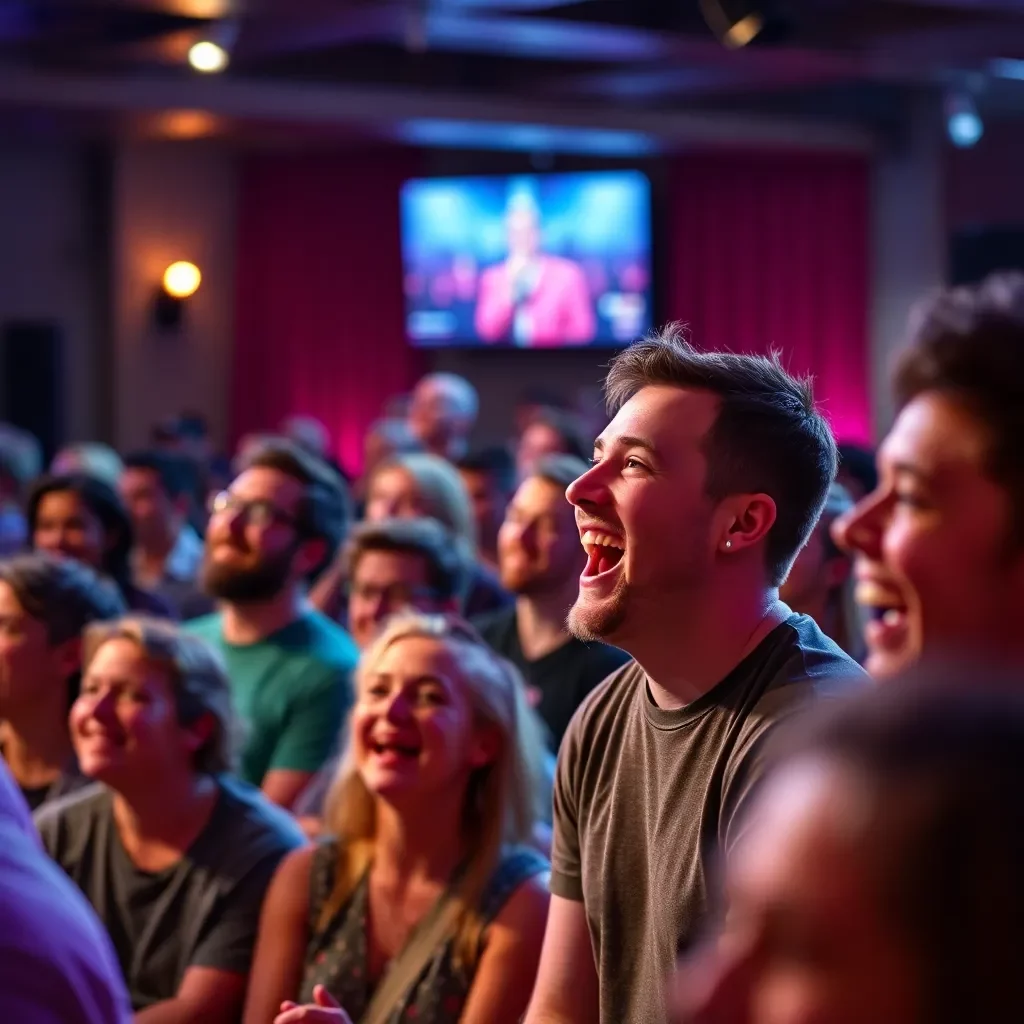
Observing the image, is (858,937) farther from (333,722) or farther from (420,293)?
(420,293)

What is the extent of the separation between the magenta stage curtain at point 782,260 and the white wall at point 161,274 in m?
2.98

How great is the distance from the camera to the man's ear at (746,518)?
1820 mm

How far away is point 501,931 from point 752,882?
181 centimetres

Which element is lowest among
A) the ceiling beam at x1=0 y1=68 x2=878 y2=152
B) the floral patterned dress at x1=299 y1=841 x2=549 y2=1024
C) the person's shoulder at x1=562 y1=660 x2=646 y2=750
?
the floral patterned dress at x1=299 y1=841 x2=549 y2=1024

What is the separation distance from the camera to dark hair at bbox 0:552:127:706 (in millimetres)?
3426

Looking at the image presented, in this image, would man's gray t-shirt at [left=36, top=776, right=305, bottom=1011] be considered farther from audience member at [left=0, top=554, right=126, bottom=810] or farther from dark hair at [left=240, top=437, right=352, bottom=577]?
dark hair at [left=240, top=437, right=352, bottom=577]

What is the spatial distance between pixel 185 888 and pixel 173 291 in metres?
8.24

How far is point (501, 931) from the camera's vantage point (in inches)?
95.1

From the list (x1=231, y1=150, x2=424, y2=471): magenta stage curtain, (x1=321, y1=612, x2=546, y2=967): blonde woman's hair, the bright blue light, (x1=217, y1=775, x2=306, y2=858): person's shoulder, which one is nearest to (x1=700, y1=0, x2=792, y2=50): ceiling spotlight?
the bright blue light

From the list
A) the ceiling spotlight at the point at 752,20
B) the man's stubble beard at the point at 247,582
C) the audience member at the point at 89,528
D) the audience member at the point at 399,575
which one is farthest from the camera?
the ceiling spotlight at the point at 752,20

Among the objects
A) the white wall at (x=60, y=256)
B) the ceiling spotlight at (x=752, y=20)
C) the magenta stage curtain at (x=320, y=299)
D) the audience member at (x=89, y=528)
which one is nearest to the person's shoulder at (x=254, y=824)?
the audience member at (x=89, y=528)

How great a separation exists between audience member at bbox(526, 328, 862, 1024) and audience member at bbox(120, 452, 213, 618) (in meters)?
Result: 4.06

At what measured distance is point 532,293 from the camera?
10.3 m

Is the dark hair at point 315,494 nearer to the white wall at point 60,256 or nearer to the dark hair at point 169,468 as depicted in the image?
the dark hair at point 169,468
